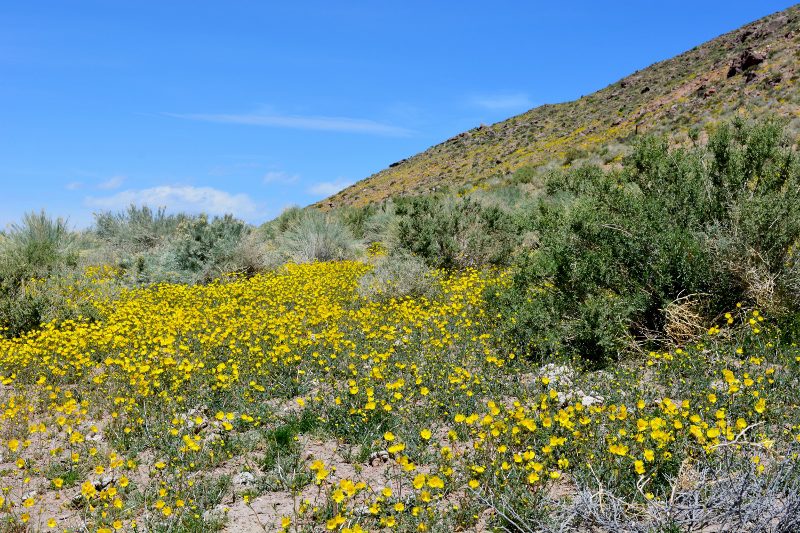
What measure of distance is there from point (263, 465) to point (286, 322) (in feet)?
10.7

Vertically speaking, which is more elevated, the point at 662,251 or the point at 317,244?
the point at 317,244

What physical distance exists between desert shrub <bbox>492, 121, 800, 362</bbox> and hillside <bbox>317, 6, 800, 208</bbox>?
1892cm

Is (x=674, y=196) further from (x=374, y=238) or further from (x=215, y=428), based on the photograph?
(x=374, y=238)

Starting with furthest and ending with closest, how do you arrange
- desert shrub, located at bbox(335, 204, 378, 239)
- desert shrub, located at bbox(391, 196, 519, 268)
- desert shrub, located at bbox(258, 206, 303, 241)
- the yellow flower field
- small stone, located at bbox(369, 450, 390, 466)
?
1. desert shrub, located at bbox(258, 206, 303, 241)
2. desert shrub, located at bbox(335, 204, 378, 239)
3. desert shrub, located at bbox(391, 196, 519, 268)
4. small stone, located at bbox(369, 450, 390, 466)
5. the yellow flower field

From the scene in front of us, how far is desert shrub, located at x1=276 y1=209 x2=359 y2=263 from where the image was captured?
53.7 ft

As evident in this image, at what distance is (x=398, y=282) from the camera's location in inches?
408

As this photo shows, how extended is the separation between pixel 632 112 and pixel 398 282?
115 feet

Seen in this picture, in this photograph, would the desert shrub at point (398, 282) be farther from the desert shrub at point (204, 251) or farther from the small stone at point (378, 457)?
the small stone at point (378, 457)

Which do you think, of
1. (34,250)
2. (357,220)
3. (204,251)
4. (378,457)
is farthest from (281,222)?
(378,457)

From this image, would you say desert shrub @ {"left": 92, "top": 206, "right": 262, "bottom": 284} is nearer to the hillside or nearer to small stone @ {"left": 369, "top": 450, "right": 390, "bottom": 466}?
small stone @ {"left": 369, "top": 450, "right": 390, "bottom": 466}

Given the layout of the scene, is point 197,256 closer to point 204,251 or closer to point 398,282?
point 204,251

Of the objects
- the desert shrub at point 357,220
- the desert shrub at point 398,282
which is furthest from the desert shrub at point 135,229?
the desert shrub at point 398,282

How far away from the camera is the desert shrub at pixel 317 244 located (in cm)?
1638

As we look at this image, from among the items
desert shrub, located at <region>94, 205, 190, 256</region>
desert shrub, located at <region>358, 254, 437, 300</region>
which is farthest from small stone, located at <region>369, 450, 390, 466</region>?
desert shrub, located at <region>94, 205, 190, 256</region>
